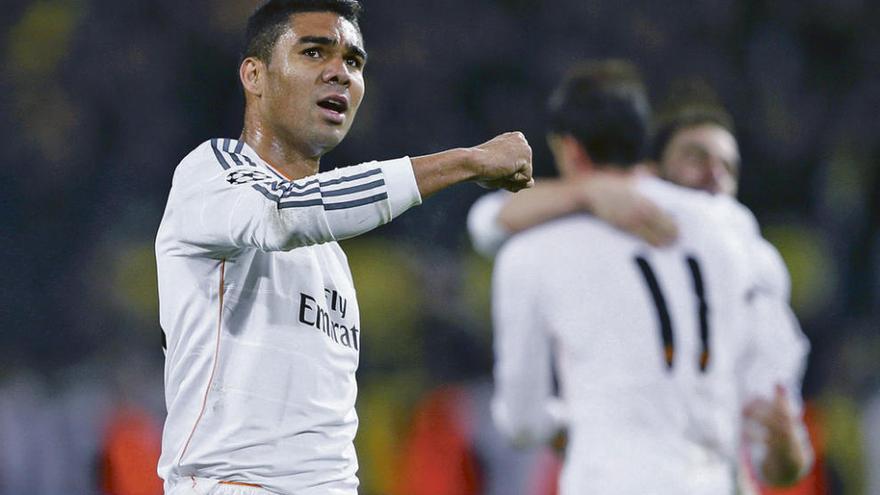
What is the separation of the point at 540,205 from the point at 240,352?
4.71ft

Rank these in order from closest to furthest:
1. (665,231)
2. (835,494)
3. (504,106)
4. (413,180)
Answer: (413,180) → (665,231) → (835,494) → (504,106)

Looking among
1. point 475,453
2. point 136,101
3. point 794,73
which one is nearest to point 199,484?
point 475,453

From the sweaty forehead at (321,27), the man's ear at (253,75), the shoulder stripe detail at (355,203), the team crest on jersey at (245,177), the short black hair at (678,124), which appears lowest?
the short black hair at (678,124)

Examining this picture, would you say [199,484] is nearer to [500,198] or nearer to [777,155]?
[500,198]

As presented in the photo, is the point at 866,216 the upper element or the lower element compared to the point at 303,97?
lower

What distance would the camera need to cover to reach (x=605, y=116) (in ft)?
13.7

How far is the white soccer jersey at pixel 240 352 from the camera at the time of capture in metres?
3.00

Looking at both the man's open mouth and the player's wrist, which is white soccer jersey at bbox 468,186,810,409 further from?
the player's wrist

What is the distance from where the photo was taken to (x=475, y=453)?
8156mm

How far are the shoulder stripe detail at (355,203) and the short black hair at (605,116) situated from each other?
149 cm

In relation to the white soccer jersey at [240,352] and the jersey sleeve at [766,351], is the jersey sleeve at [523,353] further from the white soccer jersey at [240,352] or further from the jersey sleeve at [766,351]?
the white soccer jersey at [240,352]

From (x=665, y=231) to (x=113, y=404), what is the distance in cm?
509

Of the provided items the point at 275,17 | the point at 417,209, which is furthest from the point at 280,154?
the point at 417,209

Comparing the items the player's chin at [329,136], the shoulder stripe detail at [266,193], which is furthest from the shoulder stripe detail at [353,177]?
Answer: the player's chin at [329,136]
